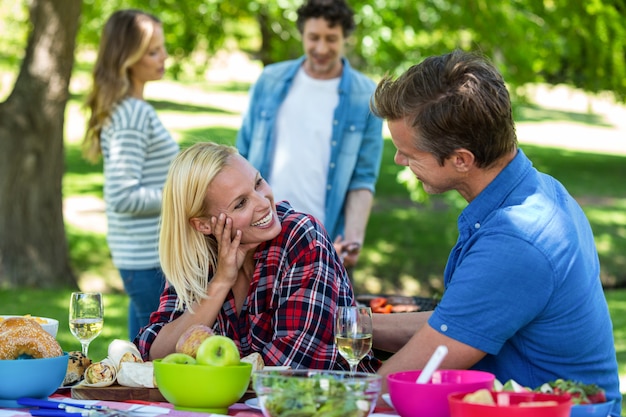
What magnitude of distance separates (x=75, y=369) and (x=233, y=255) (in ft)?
2.16

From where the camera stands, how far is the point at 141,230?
5051 millimetres

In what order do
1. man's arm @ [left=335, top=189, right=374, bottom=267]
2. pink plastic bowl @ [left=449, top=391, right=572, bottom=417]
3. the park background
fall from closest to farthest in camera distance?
pink plastic bowl @ [left=449, top=391, right=572, bottom=417] → man's arm @ [left=335, top=189, right=374, bottom=267] → the park background

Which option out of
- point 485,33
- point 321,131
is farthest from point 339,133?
point 485,33

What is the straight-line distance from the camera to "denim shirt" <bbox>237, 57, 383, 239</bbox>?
552 centimetres

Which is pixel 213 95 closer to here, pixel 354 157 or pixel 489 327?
pixel 354 157

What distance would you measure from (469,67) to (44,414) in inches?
58.1

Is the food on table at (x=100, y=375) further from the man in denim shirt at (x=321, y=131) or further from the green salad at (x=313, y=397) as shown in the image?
the man in denim shirt at (x=321, y=131)

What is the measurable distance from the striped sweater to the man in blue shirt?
2.29m

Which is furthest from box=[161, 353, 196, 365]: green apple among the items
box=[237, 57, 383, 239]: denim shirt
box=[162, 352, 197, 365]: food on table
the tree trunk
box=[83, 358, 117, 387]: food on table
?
the tree trunk

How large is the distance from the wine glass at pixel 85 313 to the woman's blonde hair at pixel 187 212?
1.02 ft

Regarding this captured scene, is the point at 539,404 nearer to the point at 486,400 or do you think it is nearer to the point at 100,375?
the point at 486,400

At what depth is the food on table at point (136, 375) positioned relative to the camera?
2.81 m

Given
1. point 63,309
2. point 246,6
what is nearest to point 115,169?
Answer: point 63,309

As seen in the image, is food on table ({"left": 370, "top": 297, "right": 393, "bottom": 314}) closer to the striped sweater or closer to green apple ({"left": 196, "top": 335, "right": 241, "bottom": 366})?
the striped sweater
